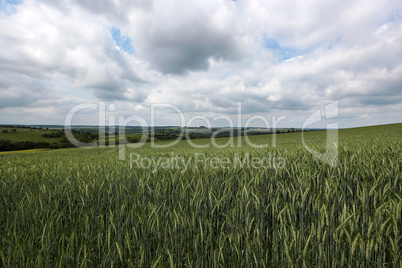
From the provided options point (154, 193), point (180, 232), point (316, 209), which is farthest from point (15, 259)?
point (316, 209)

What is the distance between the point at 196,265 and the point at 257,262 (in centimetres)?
51

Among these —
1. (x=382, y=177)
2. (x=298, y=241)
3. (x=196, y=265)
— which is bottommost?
(x=196, y=265)

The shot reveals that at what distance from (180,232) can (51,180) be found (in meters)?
3.43

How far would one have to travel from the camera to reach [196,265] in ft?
5.58

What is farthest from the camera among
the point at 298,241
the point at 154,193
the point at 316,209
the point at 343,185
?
the point at 343,185

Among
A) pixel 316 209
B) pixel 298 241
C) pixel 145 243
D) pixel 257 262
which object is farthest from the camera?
pixel 316 209

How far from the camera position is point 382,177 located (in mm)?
3369

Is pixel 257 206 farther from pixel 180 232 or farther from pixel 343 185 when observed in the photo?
pixel 343 185

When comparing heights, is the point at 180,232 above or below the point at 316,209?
below

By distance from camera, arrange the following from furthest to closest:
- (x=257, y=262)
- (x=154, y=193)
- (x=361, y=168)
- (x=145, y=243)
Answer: (x=361, y=168)
(x=154, y=193)
(x=145, y=243)
(x=257, y=262)

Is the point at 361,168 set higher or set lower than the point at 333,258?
higher

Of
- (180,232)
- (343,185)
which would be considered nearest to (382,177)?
(343,185)

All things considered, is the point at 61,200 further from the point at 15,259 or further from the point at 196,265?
Result: the point at 196,265

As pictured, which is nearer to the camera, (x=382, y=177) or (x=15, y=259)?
(x=15, y=259)
